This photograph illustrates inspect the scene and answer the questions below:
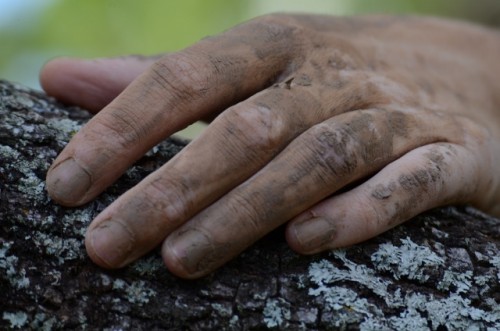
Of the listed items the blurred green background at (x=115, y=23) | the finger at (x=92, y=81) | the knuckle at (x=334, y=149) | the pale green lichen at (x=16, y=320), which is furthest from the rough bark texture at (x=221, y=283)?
the blurred green background at (x=115, y=23)

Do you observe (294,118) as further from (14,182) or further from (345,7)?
(345,7)

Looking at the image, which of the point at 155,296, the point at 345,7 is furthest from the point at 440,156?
the point at 345,7

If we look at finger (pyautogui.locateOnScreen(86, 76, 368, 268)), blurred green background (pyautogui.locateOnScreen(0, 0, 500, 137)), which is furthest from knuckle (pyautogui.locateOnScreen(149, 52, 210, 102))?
blurred green background (pyautogui.locateOnScreen(0, 0, 500, 137))

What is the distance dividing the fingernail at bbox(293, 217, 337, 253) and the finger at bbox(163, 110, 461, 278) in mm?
30

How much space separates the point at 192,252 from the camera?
1.00 metres

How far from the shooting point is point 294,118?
1163mm

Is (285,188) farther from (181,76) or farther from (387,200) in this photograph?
(181,76)

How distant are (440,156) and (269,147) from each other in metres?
0.42

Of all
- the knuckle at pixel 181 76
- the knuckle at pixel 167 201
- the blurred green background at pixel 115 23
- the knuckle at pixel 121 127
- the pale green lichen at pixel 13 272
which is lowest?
the blurred green background at pixel 115 23

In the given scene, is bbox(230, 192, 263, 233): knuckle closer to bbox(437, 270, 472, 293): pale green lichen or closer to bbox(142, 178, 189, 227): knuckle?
bbox(142, 178, 189, 227): knuckle

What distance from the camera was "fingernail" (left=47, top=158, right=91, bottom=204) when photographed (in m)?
1.06

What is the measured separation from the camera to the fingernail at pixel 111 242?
39.2 inches

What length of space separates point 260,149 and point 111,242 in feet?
1.06

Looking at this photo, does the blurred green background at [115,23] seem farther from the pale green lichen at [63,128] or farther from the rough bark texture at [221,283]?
the rough bark texture at [221,283]
